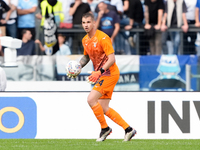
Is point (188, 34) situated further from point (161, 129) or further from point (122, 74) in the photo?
point (161, 129)

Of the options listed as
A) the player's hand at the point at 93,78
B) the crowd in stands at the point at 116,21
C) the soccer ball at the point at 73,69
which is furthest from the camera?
the crowd in stands at the point at 116,21

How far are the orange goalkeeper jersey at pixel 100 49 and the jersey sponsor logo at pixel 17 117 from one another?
79.1 inches

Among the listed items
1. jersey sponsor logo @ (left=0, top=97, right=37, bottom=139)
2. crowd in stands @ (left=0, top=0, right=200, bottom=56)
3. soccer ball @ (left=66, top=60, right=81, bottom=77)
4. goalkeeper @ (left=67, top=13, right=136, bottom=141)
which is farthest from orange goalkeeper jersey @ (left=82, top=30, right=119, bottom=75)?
crowd in stands @ (left=0, top=0, right=200, bottom=56)

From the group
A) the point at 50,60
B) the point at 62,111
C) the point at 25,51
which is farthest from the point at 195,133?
the point at 25,51

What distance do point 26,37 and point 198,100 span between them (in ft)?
17.7

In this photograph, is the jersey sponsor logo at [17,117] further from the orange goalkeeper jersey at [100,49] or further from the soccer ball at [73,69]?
the orange goalkeeper jersey at [100,49]

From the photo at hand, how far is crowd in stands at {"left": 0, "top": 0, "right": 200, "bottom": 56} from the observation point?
38.8 feet

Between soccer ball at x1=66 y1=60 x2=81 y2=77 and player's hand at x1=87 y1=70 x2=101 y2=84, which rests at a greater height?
soccer ball at x1=66 y1=60 x2=81 y2=77

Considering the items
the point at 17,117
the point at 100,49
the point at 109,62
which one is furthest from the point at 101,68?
the point at 17,117

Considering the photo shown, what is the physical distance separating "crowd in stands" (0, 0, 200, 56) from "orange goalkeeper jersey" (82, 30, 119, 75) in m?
4.89

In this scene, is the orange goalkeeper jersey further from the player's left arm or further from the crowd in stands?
the crowd in stands

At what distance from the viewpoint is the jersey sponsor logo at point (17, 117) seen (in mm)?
8289

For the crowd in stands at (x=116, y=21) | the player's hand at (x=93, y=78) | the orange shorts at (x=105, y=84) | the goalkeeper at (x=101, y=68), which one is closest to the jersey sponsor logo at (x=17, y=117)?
the goalkeeper at (x=101, y=68)

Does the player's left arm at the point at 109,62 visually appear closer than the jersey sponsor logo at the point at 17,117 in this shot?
Yes
